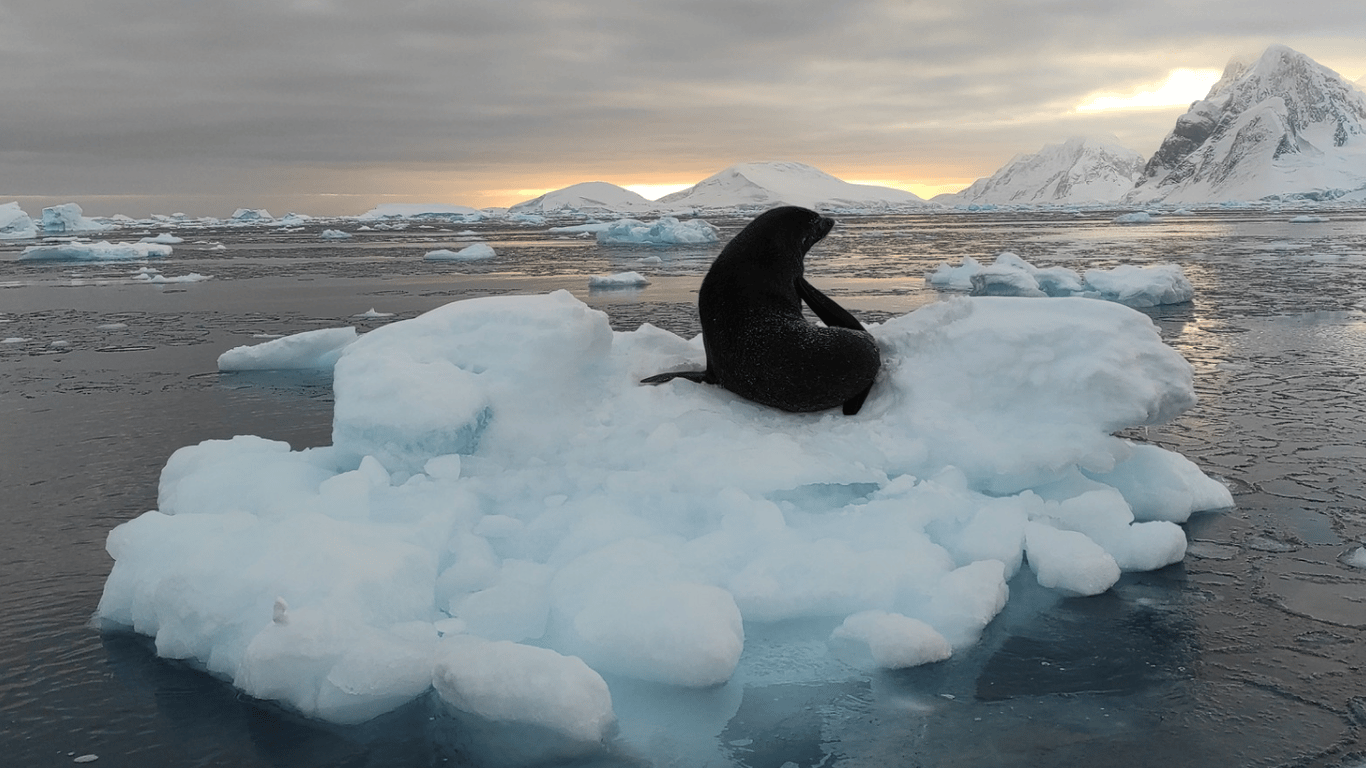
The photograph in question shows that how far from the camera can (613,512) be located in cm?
468

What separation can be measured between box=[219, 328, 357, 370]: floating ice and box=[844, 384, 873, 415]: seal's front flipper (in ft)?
20.6

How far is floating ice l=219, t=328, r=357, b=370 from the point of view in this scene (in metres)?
10.1

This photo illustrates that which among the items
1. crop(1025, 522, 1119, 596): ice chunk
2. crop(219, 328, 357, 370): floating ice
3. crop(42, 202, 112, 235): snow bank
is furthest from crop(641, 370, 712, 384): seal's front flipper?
crop(42, 202, 112, 235): snow bank

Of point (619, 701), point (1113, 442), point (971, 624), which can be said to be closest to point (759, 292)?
point (1113, 442)

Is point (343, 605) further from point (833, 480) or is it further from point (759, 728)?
point (833, 480)

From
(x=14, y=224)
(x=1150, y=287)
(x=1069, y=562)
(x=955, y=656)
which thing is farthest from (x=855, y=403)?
(x=14, y=224)

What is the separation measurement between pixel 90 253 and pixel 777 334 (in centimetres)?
3332

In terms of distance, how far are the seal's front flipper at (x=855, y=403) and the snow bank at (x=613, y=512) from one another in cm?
7

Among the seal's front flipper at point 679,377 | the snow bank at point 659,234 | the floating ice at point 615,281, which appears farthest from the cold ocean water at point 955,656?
the snow bank at point 659,234

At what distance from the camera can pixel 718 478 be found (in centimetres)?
482

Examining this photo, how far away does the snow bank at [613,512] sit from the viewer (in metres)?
3.71

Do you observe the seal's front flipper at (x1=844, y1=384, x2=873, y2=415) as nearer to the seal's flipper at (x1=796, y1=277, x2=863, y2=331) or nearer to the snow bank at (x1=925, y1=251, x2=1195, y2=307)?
the seal's flipper at (x1=796, y1=277, x2=863, y2=331)

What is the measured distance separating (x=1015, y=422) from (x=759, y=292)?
1651 millimetres

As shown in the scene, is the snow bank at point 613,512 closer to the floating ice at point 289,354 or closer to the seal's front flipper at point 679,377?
the seal's front flipper at point 679,377
